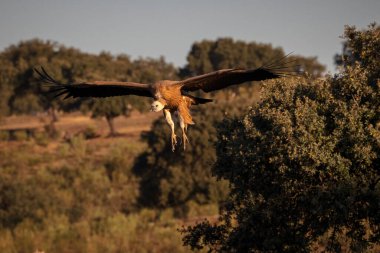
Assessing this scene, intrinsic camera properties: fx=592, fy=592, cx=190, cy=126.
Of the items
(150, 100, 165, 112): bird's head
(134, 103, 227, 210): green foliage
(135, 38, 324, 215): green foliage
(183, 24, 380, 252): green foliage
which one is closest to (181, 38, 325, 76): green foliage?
(135, 38, 324, 215): green foliage

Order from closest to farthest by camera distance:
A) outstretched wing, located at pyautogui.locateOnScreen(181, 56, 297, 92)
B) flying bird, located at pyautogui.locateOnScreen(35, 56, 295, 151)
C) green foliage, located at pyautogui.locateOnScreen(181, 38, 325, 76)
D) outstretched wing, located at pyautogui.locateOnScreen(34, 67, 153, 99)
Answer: outstretched wing, located at pyautogui.locateOnScreen(181, 56, 297, 92), flying bird, located at pyautogui.locateOnScreen(35, 56, 295, 151), outstretched wing, located at pyautogui.locateOnScreen(34, 67, 153, 99), green foliage, located at pyautogui.locateOnScreen(181, 38, 325, 76)

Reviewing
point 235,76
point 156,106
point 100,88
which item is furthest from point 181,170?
point 235,76

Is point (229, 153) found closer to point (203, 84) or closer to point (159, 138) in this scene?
point (203, 84)

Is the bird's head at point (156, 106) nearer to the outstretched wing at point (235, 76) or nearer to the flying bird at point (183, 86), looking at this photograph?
the flying bird at point (183, 86)

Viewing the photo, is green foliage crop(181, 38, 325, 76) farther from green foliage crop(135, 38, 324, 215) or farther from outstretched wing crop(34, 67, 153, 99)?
outstretched wing crop(34, 67, 153, 99)

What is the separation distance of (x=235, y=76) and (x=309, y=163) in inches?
106

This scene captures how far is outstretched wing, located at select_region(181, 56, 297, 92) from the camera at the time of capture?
12.2 m

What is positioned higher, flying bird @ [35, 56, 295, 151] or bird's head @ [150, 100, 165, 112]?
flying bird @ [35, 56, 295, 151]

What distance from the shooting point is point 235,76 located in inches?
506

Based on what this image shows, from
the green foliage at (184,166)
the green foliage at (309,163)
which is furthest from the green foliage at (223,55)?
the green foliage at (309,163)

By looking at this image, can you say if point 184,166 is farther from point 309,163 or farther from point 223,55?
point 223,55

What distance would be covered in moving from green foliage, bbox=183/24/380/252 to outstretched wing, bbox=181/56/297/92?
60.3 inches

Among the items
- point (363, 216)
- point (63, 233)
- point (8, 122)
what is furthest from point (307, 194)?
point (8, 122)

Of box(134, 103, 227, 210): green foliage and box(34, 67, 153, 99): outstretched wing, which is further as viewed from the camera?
box(134, 103, 227, 210): green foliage
